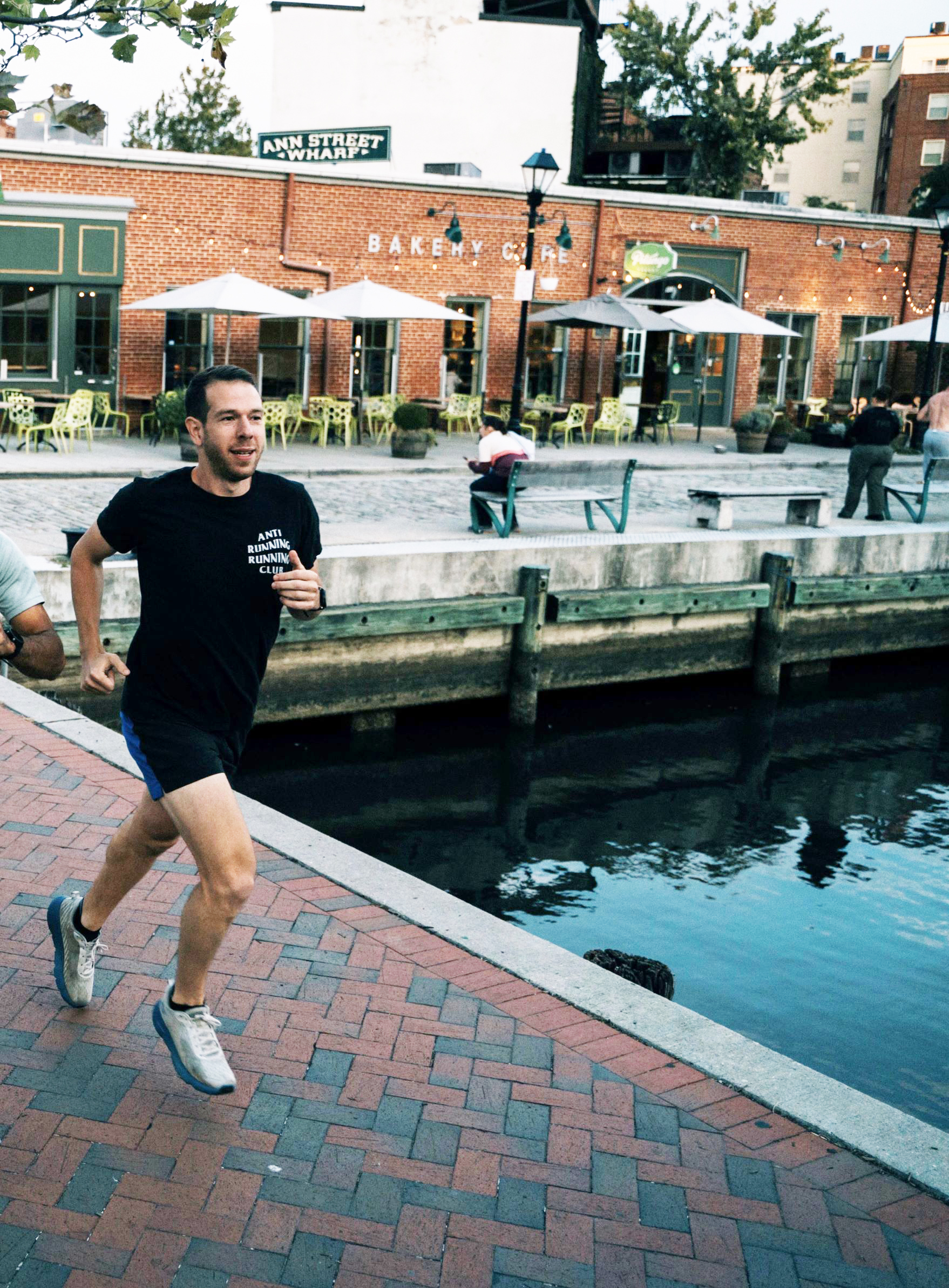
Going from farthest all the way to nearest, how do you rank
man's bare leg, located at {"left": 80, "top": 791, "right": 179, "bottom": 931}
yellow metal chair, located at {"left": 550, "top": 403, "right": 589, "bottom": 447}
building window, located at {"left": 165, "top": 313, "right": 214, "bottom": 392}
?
yellow metal chair, located at {"left": 550, "top": 403, "right": 589, "bottom": 447}
building window, located at {"left": 165, "top": 313, "right": 214, "bottom": 392}
man's bare leg, located at {"left": 80, "top": 791, "right": 179, "bottom": 931}

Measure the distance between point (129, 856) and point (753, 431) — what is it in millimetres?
21832

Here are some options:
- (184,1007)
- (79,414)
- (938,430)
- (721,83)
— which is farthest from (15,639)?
(721,83)

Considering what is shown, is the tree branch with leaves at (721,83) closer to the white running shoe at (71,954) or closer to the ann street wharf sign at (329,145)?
the ann street wharf sign at (329,145)

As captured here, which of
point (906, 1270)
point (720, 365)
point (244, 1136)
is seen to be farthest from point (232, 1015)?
point (720, 365)

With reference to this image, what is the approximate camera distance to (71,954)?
4074mm

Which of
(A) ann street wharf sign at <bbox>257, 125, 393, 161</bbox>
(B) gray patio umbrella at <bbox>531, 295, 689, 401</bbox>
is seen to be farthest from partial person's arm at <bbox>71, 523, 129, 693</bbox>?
(A) ann street wharf sign at <bbox>257, 125, 393, 161</bbox>

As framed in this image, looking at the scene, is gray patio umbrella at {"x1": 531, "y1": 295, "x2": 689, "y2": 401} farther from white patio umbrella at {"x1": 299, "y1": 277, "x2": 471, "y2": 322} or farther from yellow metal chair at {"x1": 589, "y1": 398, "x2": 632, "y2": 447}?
yellow metal chair at {"x1": 589, "y1": 398, "x2": 632, "y2": 447}

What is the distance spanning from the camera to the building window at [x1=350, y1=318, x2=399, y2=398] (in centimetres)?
2489

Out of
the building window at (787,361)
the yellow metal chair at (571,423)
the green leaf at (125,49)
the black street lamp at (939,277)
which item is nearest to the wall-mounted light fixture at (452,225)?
the yellow metal chair at (571,423)

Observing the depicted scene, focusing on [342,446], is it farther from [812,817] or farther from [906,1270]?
[906,1270]

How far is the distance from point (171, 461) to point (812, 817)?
11321mm

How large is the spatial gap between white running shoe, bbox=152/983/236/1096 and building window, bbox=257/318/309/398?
69.0ft

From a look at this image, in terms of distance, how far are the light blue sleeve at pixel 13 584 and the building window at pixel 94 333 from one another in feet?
65.6

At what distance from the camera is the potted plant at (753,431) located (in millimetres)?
24422
